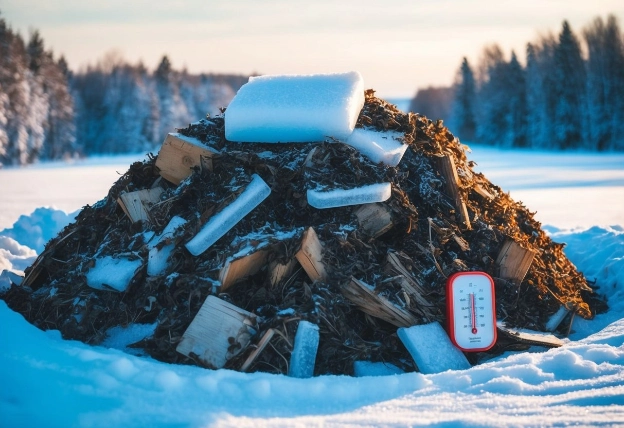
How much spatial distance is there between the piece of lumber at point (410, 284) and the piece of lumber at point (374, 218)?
247mm

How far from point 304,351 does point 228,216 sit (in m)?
1.13

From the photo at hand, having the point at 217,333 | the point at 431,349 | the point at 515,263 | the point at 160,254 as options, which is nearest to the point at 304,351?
the point at 217,333

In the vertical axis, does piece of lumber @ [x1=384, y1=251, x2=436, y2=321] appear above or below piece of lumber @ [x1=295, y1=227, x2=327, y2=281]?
below

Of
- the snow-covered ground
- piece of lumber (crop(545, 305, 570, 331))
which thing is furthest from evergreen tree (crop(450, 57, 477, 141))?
the snow-covered ground

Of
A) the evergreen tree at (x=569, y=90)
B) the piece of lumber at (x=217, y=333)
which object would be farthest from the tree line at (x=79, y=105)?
the piece of lumber at (x=217, y=333)

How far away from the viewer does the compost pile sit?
3488 millimetres

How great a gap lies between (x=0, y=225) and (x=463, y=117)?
61.8 m

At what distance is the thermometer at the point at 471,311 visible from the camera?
11.5 feet

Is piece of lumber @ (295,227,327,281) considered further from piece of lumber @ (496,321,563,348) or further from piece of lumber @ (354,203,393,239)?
piece of lumber @ (496,321,563,348)

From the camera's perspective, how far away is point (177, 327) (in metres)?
3.43

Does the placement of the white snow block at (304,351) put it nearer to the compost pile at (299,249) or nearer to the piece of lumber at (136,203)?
the compost pile at (299,249)

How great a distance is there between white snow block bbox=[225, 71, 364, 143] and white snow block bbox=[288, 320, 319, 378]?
5.33 feet

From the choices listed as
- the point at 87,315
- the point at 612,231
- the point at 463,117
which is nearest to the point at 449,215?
the point at 87,315

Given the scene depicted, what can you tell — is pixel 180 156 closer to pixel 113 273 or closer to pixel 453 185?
pixel 113 273
